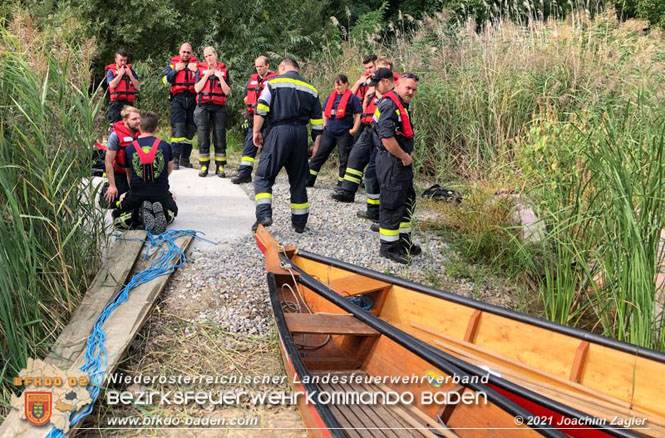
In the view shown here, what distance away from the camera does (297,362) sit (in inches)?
120

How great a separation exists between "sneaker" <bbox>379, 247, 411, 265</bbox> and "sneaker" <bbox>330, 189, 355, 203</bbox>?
7.34ft

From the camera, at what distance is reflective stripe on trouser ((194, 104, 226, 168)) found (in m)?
8.84

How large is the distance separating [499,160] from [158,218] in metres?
4.50

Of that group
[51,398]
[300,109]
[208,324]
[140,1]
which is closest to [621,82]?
[300,109]

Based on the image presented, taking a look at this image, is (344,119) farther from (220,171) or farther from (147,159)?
(147,159)

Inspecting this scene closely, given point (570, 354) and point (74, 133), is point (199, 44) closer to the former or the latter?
point (74, 133)

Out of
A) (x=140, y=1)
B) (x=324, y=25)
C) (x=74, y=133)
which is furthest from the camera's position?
(x=324, y=25)

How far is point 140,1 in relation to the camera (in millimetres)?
13602

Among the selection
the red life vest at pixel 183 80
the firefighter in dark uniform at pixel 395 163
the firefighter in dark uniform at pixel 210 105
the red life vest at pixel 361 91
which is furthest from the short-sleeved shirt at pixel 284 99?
the red life vest at pixel 183 80

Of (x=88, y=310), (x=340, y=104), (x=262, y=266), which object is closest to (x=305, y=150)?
(x=262, y=266)

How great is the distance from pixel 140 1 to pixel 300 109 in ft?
31.3

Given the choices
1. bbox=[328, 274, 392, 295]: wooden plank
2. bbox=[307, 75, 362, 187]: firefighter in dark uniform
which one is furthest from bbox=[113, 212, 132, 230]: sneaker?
bbox=[307, 75, 362, 187]: firefighter in dark uniform

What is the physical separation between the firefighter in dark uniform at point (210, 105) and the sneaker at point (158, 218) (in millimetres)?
3204

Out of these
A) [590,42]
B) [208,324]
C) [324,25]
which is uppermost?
[324,25]
